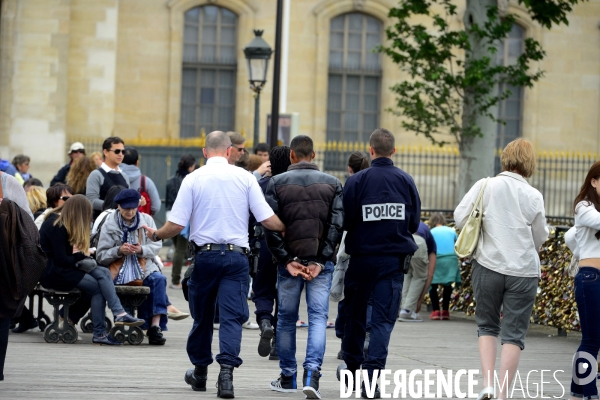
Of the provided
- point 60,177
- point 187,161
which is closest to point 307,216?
point 187,161

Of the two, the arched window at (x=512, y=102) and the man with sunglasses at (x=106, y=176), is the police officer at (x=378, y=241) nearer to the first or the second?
the man with sunglasses at (x=106, y=176)

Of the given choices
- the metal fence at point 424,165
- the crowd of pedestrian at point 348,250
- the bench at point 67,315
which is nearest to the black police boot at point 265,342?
the crowd of pedestrian at point 348,250

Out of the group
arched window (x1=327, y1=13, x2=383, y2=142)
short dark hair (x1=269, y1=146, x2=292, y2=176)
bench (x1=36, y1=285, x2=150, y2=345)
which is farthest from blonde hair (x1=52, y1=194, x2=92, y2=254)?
arched window (x1=327, y1=13, x2=383, y2=142)

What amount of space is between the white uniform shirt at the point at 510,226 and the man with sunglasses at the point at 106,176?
5.46 metres

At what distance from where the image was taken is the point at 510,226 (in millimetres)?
8211

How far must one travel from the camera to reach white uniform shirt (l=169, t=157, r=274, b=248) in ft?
27.7

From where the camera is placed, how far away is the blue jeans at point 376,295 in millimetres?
8531

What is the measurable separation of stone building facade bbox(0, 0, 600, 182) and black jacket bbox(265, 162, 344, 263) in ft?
61.2

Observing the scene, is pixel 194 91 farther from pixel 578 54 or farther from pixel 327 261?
pixel 327 261

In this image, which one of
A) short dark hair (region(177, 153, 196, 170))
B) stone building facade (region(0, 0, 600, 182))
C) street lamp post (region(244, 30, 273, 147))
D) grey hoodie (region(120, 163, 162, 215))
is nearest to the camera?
grey hoodie (region(120, 163, 162, 215))

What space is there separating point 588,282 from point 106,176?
6304mm

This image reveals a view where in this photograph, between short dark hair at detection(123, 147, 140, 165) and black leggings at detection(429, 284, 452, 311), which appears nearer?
short dark hair at detection(123, 147, 140, 165)

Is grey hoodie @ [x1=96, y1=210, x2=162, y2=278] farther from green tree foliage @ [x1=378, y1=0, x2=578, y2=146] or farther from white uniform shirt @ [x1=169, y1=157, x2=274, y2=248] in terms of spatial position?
green tree foliage @ [x1=378, y1=0, x2=578, y2=146]

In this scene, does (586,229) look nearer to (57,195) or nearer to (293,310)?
(293,310)
